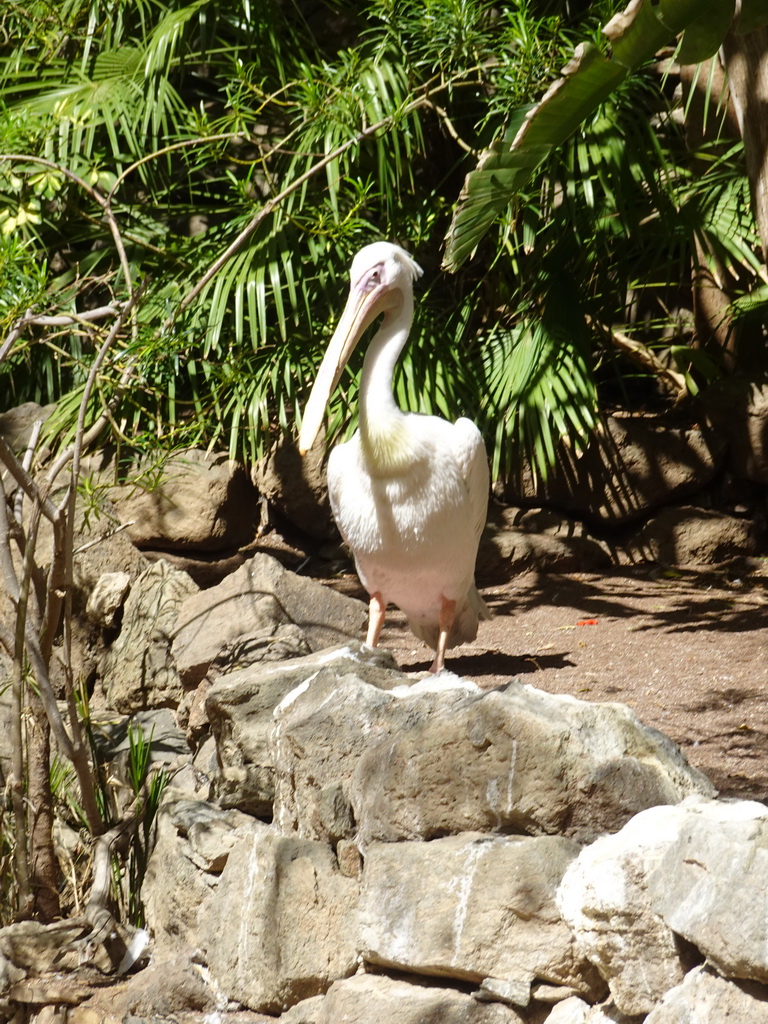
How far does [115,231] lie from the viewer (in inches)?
135

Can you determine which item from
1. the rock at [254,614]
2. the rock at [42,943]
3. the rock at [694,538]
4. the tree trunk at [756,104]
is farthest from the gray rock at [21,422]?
the tree trunk at [756,104]

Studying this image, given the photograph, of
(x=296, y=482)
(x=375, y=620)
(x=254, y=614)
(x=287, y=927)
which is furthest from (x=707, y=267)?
(x=287, y=927)

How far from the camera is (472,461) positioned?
13.4 feet

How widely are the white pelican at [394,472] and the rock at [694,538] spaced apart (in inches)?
92.4

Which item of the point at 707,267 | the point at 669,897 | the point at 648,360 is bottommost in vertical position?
the point at 669,897

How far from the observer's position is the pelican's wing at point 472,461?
13.3ft

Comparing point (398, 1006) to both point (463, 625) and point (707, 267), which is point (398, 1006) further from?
point (707, 267)

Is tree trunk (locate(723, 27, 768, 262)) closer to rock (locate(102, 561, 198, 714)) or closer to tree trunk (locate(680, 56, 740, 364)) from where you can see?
rock (locate(102, 561, 198, 714))

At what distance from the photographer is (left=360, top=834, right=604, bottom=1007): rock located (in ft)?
8.27

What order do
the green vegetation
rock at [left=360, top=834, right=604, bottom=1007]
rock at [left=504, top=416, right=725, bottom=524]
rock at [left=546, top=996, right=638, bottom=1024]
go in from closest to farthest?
1. rock at [left=546, top=996, right=638, bottom=1024]
2. rock at [left=360, top=834, right=604, bottom=1007]
3. the green vegetation
4. rock at [left=504, top=416, right=725, bottom=524]

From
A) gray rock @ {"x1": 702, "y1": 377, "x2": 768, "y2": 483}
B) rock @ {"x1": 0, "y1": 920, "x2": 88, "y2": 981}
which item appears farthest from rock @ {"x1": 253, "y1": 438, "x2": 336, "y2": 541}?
rock @ {"x1": 0, "y1": 920, "x2": 88, "y2": 981}

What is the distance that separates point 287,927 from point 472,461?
5.73 ft

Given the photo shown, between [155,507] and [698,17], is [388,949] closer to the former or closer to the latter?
[698,17]

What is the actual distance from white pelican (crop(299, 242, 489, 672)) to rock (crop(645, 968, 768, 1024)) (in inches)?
74.8
